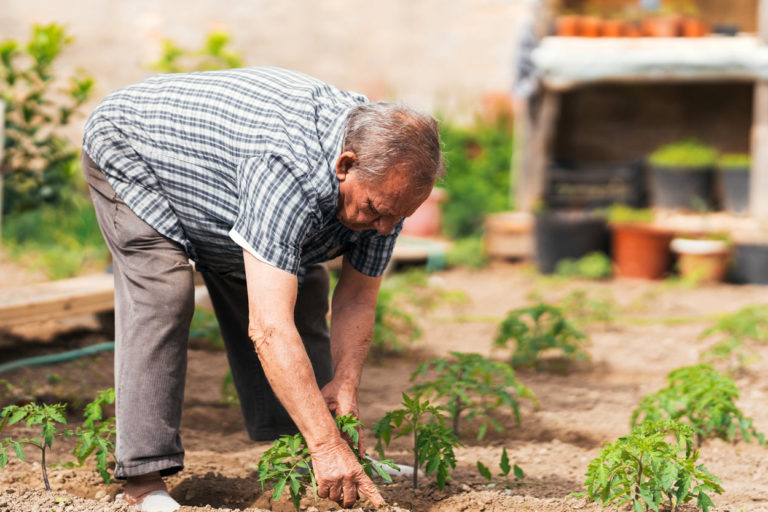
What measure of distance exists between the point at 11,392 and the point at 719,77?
591 cm

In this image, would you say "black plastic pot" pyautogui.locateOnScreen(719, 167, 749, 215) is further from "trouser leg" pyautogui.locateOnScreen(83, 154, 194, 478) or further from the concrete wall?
"trouser leg" pyautogui.locateOnScreen(83, 154, 194, 478)

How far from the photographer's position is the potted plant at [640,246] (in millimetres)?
7395

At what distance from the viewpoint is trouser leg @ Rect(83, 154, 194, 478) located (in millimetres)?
2553

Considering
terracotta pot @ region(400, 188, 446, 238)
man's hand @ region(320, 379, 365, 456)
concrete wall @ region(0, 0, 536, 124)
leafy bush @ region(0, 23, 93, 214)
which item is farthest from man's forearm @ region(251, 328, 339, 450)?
concrete wall @ region(0, 0, 536, 124)

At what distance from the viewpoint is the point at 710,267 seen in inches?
279

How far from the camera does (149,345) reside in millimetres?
2566

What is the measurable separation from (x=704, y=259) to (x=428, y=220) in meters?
2.61

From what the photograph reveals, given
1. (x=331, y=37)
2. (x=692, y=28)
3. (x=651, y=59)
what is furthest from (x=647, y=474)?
(x=331, y=37)

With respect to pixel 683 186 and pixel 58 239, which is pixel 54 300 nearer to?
pixel 58 239

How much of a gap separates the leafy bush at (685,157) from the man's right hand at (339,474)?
6.18 meters

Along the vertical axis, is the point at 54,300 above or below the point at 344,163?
below

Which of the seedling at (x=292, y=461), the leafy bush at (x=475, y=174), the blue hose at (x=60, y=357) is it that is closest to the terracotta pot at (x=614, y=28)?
the leafy bush at (x=475, y=174)

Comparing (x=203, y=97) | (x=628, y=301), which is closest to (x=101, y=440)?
(x=203, y=97)

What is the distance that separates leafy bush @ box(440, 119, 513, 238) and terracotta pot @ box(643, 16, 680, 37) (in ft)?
6.68
